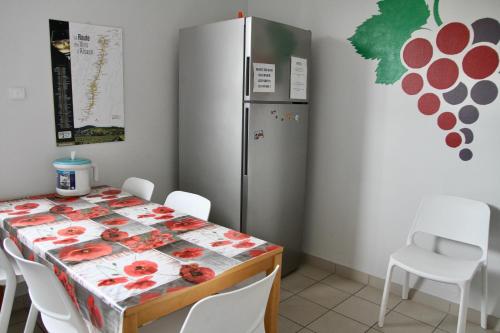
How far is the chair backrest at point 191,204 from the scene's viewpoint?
7.57 feet

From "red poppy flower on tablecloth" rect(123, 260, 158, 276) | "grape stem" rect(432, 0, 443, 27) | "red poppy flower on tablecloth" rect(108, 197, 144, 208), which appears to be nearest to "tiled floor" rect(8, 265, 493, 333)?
"red poppy flower on tablecloth" rect(108, 197, 144, 208)

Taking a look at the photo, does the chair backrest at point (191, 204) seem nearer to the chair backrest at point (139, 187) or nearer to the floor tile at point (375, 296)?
the chair backrest at point (139, 187)

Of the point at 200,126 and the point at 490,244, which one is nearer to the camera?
the point at 490,244

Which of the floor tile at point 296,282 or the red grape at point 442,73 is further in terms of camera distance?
the floor tile at point 296,282

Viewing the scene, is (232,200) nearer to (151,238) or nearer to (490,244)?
(151,238)

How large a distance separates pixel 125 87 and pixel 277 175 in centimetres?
125

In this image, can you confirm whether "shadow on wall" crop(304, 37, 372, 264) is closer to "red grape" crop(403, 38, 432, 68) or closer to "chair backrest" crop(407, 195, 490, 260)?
"red grape" crop(403, 38, 432, 68)

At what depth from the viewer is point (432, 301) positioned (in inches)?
109

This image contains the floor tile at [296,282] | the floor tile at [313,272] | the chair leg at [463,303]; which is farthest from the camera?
the floor tile at [313,272]

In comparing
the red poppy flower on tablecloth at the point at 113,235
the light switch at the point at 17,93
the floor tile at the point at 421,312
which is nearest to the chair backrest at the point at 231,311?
the red poppy flower on tablecloth at the point at 113,235

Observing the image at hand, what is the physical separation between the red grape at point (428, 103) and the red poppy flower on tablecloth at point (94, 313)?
2.27 m

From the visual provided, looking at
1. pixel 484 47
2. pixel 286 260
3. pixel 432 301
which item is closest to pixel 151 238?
pixel 286 260

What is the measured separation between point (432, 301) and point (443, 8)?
6.28ft

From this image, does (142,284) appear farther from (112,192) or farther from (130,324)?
(112,192)
